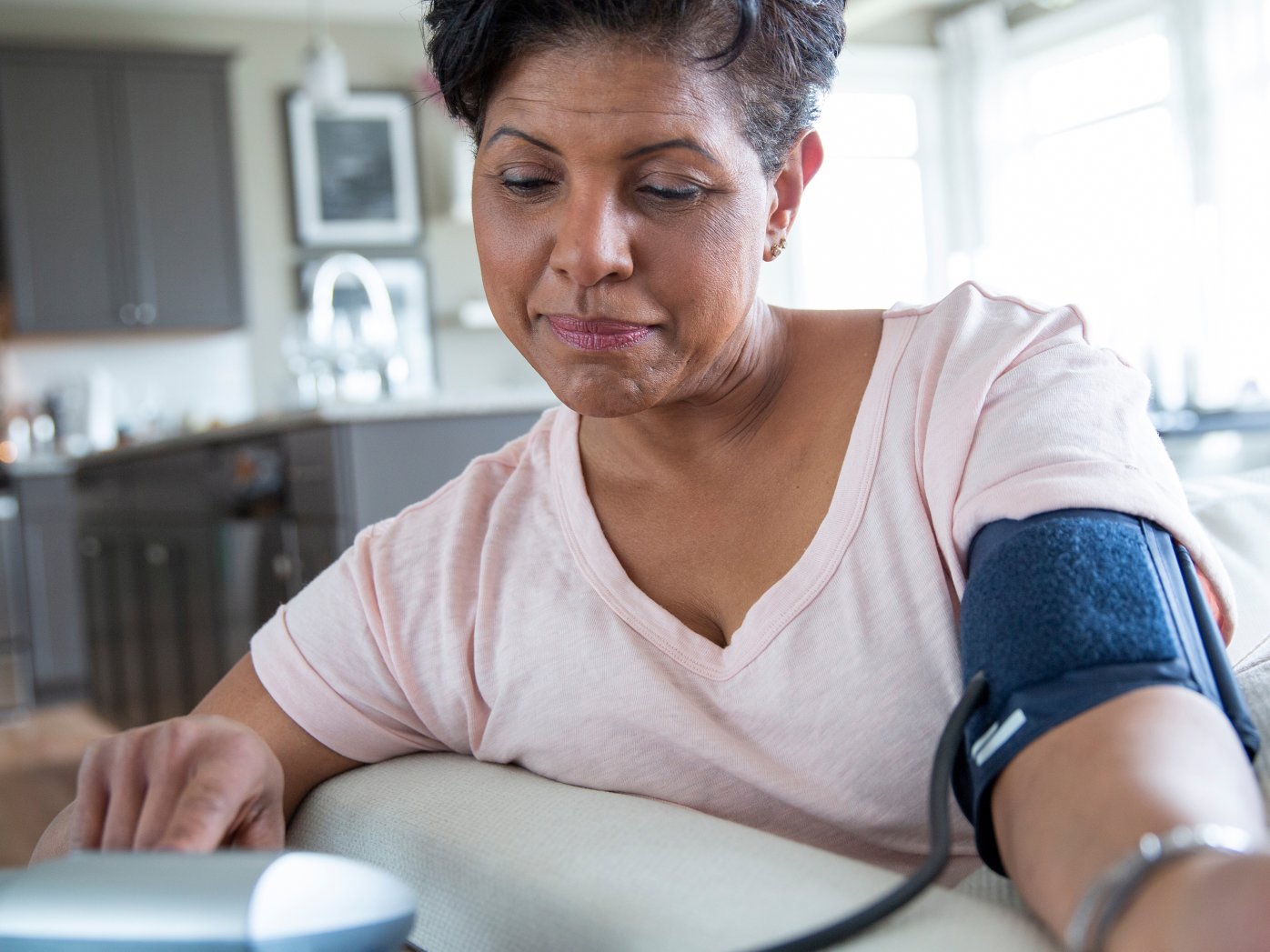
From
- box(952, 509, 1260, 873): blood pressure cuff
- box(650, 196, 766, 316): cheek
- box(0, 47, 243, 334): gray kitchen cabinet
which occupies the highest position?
box(0, 47, 243, 334): gray kitchen cabinet

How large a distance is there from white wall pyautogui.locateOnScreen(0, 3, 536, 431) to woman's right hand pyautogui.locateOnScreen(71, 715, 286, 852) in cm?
570

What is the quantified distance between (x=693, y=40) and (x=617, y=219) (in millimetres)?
122

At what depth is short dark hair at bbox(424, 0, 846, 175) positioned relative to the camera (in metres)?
0.80

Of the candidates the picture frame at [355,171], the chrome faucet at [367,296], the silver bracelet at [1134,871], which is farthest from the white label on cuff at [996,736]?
the picture frame at [355,171]

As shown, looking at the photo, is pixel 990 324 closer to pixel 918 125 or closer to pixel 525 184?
pixel 525 184

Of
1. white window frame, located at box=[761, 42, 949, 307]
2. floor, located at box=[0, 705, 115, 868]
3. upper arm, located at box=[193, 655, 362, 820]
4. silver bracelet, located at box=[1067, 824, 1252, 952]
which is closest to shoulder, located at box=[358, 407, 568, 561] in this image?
upper arm, located at box=[193, 655, 362, 820]

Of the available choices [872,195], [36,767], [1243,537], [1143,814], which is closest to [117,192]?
[36,767]

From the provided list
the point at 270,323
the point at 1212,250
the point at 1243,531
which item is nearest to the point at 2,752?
the point at 270,323

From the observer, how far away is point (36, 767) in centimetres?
423

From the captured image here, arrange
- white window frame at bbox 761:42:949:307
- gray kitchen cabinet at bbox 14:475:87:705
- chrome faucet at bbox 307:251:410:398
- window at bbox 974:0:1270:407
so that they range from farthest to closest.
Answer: white window frame at bbox 761:42:949:307 < window at bbox 974:0:1270:407 < gray kitchen cabinet at bbox 14:475:87:705 < chrome faucet at bbox 307:251:410:398

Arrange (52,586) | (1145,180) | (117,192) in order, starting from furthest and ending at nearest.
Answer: (1145,180), (117,192), (52,586)

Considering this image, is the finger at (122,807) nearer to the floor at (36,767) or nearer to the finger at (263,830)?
the finger at (263,830)

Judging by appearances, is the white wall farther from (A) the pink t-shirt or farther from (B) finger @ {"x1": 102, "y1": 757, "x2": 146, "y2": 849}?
(B) finger @ {"x1": 102, "y1": 757, "x2": 146, "y2": 849}

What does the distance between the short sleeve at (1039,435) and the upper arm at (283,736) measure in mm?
466
